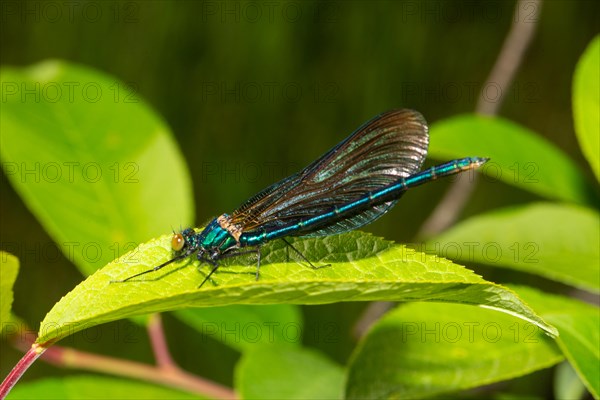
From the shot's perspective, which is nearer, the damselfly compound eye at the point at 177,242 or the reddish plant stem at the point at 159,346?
the damselfly compound eye at the point at 177,242

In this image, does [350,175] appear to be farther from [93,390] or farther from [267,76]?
[267,76]

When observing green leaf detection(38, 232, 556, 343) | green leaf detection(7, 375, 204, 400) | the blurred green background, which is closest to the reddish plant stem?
green leaf detection(7, 375, 204, 400)

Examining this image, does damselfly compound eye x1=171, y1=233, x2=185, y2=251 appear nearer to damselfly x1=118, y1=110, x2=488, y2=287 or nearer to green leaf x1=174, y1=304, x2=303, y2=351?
damselfly x1=118, y1=110, x2=488, y2=287

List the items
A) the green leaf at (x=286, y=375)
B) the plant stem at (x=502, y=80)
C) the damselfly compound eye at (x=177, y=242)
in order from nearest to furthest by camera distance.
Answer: the damselfly compound eye at (x=177, y=242) < the green leaf at (x=286, y=375) < the plant stem at (x=502, y=80)

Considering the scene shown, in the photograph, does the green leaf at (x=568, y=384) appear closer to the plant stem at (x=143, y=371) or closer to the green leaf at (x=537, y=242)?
the green leaf at (x=537, y=242)

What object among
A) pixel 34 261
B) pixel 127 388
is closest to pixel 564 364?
pixel 127 388

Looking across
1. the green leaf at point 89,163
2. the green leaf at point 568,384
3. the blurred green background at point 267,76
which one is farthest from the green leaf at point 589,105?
the blurred green background at point 267,76
